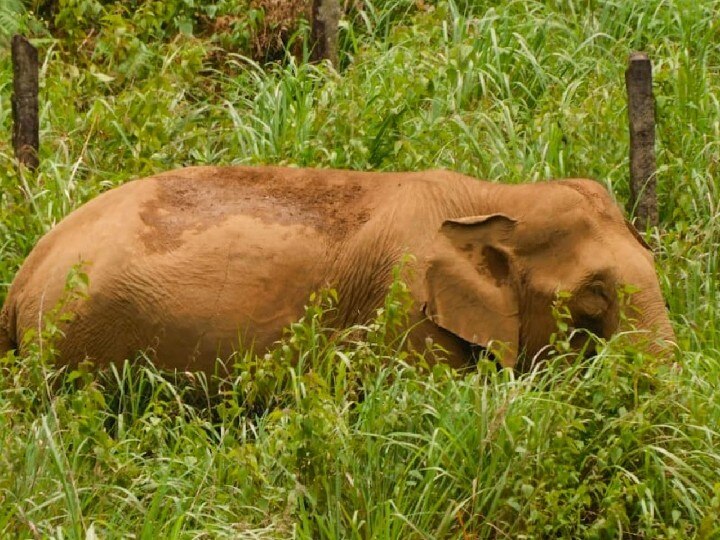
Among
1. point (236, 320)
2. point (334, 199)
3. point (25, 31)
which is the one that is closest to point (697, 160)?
point (334, 199)

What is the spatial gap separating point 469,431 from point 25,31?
5.47m

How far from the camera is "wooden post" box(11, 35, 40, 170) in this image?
8508mm

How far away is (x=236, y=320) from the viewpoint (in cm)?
686

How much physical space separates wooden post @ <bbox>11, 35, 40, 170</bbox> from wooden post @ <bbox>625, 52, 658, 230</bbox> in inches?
114

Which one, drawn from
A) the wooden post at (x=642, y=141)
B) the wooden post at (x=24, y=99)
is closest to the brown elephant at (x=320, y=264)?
the wooden post at (x=642, y=141)

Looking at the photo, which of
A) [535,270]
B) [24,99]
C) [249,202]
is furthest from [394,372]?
[24,99]

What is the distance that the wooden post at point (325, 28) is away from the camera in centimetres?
993

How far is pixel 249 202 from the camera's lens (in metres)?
7.12

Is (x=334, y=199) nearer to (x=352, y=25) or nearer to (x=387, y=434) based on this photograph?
(x=387, y=434)

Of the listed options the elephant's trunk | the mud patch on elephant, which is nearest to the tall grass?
the elephant's trunk

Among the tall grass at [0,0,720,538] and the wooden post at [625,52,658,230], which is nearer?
the tall grass at [0,0,720,538]

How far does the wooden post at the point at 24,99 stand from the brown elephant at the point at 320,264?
1.48 m

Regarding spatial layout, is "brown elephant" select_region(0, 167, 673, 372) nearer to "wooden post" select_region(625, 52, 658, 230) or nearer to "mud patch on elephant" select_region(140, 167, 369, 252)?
"mud patch on elephant" select_region(140, 167, 369, 252)

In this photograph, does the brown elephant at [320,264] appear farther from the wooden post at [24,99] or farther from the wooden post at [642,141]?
the wooden post at [24,99]
